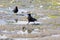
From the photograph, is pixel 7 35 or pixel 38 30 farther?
pixel 38 30

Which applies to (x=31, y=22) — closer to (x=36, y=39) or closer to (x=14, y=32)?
(x=14, y=32)

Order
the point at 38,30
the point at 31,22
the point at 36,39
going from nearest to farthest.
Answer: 1. the point at 36,39
2. the point at 38,30
3. the point at 31,22

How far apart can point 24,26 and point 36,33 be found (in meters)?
2.64

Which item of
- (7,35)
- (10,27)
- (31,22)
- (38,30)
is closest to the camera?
(7,35)

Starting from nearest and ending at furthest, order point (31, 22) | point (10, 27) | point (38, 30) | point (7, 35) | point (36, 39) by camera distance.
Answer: point (36, 39), point (7, 35), point (38, 30), point (10, 27), point (31, 22)

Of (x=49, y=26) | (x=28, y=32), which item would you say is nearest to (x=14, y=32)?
(x=28, y=32)

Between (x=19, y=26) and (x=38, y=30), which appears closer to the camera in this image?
(x=38, y=30)

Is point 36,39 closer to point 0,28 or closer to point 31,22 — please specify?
point 0,28

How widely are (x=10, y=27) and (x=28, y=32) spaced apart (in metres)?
2.05

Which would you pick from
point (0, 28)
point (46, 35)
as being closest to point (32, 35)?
point (46, 35)

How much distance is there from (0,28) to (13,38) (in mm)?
3323

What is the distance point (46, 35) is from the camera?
16.9 metres

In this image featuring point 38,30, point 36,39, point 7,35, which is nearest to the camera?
point 36,39

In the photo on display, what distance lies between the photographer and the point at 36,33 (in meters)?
17.5
